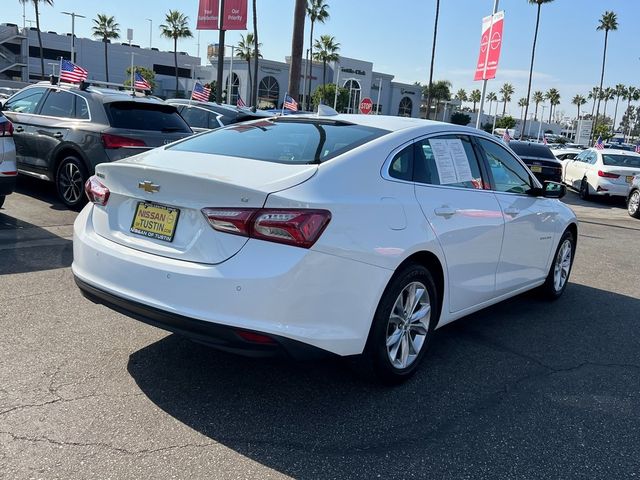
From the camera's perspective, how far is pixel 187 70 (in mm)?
96125

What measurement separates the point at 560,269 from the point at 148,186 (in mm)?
4383

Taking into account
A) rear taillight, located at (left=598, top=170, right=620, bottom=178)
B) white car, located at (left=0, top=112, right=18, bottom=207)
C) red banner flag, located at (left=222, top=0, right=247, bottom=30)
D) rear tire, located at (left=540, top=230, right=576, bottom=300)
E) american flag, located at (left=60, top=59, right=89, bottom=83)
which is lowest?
rear tire, located at (left=540, top=230, right=576, bottom=300)

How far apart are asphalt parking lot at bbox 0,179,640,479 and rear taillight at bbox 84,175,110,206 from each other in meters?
1.01

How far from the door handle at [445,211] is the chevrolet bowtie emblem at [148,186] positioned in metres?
1.70

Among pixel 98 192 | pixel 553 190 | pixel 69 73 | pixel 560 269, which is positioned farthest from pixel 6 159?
pixel 69 73

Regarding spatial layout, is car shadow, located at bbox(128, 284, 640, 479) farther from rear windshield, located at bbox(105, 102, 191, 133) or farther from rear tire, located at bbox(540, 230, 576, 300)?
rear windshield, located at bbox(105, 102, 191, 133)

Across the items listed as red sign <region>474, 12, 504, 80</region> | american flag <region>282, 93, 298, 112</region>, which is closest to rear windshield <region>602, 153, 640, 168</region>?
red sign <region>474, 12, 504, 80</region>

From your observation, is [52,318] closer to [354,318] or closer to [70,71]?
[354,318]

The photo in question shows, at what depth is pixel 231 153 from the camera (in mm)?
3678

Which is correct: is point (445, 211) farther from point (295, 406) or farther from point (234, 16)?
point (234, 16)

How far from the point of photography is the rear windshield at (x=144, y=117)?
26.7 ft

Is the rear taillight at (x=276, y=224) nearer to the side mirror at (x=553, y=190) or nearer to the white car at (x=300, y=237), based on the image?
the white car at (x=300, y=237)

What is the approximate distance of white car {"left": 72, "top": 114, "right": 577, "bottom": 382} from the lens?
296 cm

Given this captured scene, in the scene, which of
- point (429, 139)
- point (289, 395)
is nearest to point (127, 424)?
point (289, 395)
